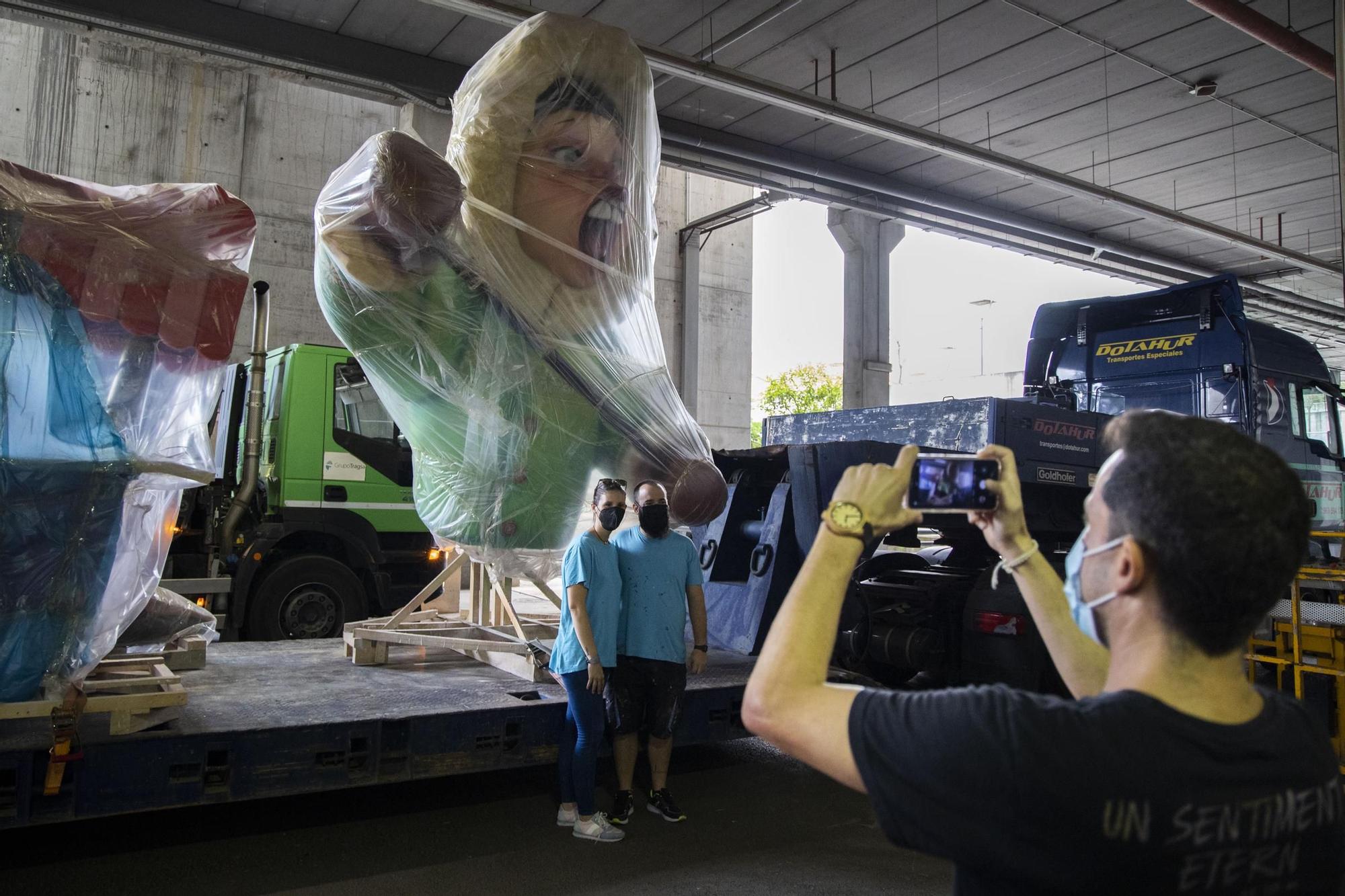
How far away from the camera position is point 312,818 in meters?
4.98

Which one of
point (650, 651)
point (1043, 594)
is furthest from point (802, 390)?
point (1043, 594)

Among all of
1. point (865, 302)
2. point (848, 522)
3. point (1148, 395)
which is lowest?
point (848, 522)

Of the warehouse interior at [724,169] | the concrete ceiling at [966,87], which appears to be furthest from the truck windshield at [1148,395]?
the concrete ceiling at [966,87]

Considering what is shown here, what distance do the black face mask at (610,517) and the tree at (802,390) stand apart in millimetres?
26675

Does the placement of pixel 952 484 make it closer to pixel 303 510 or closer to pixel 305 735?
pixel 305 735

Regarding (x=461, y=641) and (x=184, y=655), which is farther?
(x=461, y=641)

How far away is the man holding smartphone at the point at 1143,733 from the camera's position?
4.15 ft

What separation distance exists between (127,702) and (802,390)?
2912cm

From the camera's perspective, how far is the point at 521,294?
4.42 m

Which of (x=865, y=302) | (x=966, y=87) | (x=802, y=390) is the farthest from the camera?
(x=802, y=390)

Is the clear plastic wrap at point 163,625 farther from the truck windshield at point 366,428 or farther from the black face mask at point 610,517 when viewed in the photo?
the black face mask at point 610,517

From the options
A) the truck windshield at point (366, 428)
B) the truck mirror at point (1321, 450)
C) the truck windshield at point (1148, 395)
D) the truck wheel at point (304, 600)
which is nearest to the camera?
the truck wheel at point (304, 600)

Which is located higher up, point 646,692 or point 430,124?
point 430,124

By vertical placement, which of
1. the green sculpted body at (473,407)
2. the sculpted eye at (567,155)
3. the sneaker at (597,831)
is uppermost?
the sculpted eye at (567,155)
